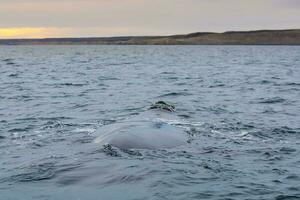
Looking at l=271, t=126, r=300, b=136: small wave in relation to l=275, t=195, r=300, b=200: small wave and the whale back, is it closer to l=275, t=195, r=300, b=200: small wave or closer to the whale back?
the whale back

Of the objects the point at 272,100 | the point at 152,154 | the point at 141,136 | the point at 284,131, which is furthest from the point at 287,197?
the point at 272,100

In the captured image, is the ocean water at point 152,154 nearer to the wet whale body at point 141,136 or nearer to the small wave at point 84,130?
the small wave at point 84,130

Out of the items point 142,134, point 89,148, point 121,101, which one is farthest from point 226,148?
point 121,101

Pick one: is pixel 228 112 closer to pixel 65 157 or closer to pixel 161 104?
pixel 161 104

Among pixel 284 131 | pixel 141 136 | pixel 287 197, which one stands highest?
pixel 141 136

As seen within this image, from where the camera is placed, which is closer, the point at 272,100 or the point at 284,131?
the point at 284,131

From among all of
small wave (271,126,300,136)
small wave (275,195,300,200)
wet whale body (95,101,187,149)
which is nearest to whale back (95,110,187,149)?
wet whale body (95,101,187,149)

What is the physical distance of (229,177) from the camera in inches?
577

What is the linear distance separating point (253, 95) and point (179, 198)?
86.6 feet

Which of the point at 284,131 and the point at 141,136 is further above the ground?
the point at 141,136

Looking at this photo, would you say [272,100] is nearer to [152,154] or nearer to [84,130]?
[84,130]

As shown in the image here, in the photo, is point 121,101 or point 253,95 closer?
point 121,101

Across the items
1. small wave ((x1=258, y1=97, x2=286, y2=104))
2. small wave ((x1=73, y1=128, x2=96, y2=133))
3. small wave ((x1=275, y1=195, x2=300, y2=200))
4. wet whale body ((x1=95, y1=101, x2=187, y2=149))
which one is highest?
wet whale body ((x1=95, y1=101, x2=187, y2=149))

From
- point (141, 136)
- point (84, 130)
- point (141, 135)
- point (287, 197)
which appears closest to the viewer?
point (287, 197)
